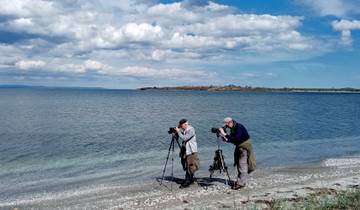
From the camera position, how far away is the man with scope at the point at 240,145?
545 inches

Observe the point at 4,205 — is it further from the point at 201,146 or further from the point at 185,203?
the point at 201,146

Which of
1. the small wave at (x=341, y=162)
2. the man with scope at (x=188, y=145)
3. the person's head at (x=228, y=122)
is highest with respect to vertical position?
the person's head at (x=228, y=122)

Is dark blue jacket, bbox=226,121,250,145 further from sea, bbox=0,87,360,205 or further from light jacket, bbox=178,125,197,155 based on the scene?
sea, bbox=0,87,360,205

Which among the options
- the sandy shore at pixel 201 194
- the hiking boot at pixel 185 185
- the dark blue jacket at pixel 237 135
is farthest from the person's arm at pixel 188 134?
the hiking boot at pixel 185 185

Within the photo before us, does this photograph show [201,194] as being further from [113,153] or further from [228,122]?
[113,153]

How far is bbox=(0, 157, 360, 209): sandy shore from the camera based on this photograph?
13258 millimetres

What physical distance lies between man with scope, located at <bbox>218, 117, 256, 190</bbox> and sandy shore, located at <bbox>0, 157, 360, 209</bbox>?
738 millimetres

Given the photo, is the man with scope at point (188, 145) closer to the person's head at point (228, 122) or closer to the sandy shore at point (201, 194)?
the sandy shore at point (201, 194)

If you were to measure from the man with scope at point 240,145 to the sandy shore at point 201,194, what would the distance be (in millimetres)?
738

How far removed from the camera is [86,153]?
2594cm

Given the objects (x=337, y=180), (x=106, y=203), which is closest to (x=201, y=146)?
(x=337, y=180)

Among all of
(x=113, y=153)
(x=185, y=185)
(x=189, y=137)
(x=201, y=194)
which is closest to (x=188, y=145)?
(x=189, y=137)

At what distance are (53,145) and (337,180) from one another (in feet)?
66.9

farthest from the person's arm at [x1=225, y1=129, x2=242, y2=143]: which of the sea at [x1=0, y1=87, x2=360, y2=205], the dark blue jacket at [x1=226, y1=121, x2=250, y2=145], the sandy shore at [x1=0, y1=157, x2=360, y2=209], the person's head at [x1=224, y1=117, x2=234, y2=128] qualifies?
the sea at [x1=0, y1=87, x2=360, y2=205]
